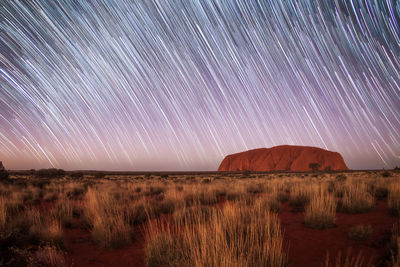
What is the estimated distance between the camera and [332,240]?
13.5ft

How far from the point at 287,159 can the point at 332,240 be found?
318 feet

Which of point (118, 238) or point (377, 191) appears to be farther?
point (377, 191)

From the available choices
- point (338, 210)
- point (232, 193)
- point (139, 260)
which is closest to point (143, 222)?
point (139, 260)

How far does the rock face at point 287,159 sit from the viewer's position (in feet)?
294

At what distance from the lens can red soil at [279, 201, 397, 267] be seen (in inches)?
137

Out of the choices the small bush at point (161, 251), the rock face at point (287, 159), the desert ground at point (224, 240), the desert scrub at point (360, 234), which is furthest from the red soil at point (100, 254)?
the rock face at point (287, 159)

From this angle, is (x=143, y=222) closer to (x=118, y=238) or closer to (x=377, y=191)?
(x=118, y=238)

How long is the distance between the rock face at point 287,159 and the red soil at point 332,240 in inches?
3487

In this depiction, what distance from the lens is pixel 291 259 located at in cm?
351

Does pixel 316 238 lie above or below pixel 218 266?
below

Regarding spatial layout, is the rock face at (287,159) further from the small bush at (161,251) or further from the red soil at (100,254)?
the small bush at (161,251)

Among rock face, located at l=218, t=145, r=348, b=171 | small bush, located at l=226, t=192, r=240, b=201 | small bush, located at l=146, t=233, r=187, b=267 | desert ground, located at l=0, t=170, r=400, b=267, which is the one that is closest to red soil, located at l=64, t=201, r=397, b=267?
desert ground, located at l=0, t=170, r=400, b=267

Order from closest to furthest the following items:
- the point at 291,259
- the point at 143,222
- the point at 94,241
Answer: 1. the point at 291,259
2. the point at 94,241
3. the point at 143,222

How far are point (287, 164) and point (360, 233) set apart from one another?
9473cm
